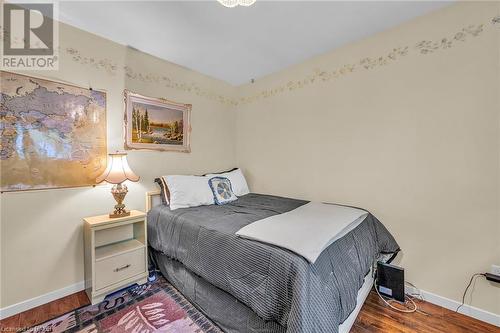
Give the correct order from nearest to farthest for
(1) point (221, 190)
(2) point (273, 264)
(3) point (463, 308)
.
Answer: (2) point (273, 264), (3) point (463, 308), (1) point (221, 190)

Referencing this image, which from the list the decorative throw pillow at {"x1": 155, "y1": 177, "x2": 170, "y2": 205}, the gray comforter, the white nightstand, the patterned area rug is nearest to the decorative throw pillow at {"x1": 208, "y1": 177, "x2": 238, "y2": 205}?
the gray comforter

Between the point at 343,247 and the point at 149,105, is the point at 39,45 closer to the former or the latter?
the point at 149,105

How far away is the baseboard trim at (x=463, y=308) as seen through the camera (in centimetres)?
155

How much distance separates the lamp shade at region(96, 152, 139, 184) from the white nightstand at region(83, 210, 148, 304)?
0.35 metres

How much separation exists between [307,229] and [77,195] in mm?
2018

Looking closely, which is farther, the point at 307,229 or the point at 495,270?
the point at 495,270

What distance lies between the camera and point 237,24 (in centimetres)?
194

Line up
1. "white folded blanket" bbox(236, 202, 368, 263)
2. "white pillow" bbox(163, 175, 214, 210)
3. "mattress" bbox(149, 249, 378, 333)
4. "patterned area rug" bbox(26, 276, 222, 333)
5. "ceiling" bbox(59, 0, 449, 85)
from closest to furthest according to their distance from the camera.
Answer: "white folded blanket" bbox(236, 202, 368, 263)
"mattress" bbox(149, 249, 378, 333)
"patterned area rug" bbox(26, 276, 222, 333)
"ceiling" bbox(59, 0, 449, 85)
"white pillow" bbox(163, 175, 214, 210)

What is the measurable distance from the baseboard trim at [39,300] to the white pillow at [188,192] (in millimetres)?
1060

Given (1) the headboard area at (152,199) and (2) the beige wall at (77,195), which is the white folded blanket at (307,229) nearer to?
(1) the headboard area at (152,199)

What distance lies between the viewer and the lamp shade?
75.8 inches

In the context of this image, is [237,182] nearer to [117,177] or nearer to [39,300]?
[117,177]

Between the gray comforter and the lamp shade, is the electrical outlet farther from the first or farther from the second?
the lamp shade

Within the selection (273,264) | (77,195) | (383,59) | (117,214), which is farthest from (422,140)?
(77,195)
